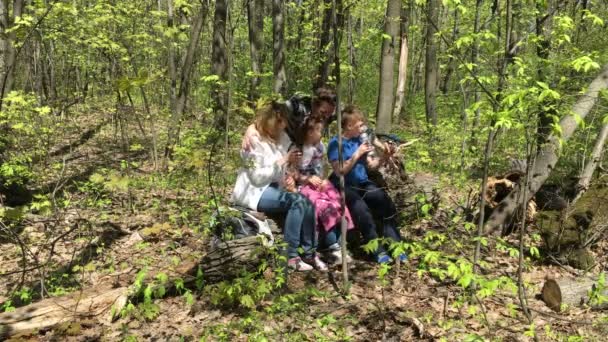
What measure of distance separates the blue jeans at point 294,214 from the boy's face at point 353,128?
0.95 m

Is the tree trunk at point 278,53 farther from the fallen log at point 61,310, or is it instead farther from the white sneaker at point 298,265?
the fallen log at point 61,310

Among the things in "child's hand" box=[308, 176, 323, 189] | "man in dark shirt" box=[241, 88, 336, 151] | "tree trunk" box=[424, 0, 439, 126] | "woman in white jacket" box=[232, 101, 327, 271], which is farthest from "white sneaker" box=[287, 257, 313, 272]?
"tree trunk" box=[424, 0, 439, 126]

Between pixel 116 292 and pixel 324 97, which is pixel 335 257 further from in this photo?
pixel 116 292

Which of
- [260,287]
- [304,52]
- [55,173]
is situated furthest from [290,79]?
[260,287]

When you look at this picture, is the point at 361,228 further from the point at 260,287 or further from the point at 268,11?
the point at 268,11

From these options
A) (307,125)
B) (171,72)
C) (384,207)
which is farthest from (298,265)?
(171,72)

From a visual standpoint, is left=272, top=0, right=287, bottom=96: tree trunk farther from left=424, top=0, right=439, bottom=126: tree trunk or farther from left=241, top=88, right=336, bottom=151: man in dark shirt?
left=241, top=88, right=336, bottom=151: man in dark shirt

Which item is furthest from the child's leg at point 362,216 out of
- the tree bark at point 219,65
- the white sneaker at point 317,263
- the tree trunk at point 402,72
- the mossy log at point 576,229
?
the tree bark at point 219,65

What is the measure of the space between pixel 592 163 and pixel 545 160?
926mm

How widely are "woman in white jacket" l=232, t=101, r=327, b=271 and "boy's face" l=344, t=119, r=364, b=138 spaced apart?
27.7 inches

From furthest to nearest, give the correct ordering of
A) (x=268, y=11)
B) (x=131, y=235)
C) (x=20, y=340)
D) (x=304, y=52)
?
1. (x=268, y=11)
2. (x=304, y=52)
3. (x=131, y=235)
4. (x=20, y=340)

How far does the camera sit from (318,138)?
15.1ft

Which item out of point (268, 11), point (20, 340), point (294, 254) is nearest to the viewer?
point (20, 340)

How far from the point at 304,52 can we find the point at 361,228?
33.3ft
